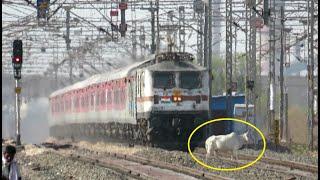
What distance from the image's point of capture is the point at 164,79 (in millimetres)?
26703

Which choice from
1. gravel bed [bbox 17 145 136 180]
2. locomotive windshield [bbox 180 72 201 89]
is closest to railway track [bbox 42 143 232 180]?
gravel bed [bbox 17 145 136 180]

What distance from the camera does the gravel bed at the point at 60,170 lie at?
18.6 meters

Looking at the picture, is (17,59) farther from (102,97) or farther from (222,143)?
(102,97)

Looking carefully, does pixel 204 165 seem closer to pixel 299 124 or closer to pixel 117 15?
pixel 117 15

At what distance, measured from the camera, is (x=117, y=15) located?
41.0 meters

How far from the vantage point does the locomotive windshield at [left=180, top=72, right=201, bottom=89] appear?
26.7 m

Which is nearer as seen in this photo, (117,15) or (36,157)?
(36,157)

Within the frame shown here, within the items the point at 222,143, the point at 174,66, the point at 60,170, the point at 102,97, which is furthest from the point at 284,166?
the point at 102,97

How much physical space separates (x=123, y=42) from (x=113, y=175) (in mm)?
38477

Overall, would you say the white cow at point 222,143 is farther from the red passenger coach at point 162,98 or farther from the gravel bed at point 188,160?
the red passenger coach at point 162,98

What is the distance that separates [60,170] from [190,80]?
7.26 meters

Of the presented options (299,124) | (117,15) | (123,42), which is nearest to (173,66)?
(117,15)

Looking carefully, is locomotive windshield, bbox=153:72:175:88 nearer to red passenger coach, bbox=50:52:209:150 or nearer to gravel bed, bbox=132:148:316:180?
red passenger coach, bbox=50:52:209:150

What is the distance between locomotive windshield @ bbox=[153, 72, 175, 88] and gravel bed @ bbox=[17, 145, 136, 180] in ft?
12.9
